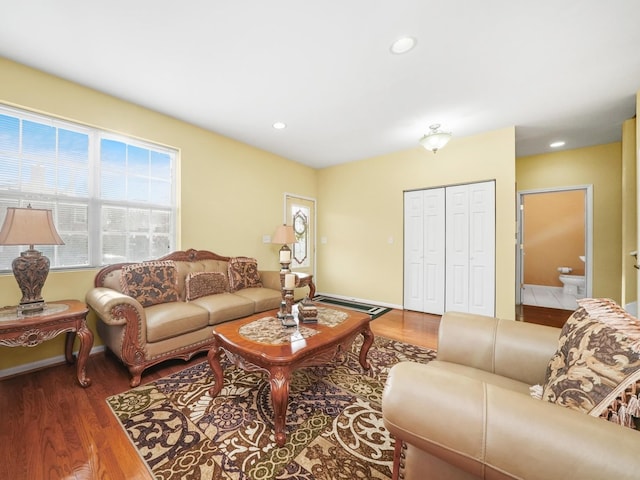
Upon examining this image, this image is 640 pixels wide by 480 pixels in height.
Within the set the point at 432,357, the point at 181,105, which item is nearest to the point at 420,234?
the point at 432,357

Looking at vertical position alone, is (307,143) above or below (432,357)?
above

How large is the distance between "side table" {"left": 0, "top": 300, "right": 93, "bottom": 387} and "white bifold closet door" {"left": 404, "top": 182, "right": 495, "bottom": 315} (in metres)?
4.04

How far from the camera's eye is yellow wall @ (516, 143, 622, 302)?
3756 mm

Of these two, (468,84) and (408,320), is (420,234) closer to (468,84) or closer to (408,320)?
(408,320)

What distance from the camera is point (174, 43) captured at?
1965 millimetres

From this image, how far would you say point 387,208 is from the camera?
4.46 metres

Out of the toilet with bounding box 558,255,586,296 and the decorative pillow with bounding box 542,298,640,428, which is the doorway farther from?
the toilet with bounding box 558,255,586,296

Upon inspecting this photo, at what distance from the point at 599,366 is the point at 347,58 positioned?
7.96 feet

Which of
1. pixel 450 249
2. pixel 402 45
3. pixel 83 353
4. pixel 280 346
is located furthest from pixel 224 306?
pixel 450 249

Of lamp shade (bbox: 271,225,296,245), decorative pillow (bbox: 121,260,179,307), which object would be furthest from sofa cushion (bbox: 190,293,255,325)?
lamp shade (bbox: 271,225,296,245)

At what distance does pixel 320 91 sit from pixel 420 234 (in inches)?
106

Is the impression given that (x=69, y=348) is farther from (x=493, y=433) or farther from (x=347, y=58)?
(x=347, y=58)

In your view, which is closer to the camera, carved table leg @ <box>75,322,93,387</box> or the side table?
the side table

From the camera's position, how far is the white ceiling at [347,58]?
1689 mm
